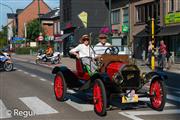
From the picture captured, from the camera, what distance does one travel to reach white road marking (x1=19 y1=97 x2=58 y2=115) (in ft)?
32.5

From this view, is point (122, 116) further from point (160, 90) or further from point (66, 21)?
point (66, 21)

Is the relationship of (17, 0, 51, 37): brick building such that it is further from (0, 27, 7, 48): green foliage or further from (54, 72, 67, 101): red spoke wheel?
(54, 72, 67, 101): red spoke wheel

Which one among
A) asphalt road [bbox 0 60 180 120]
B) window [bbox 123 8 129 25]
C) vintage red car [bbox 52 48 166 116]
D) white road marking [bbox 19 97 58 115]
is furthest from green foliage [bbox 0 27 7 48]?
vintage red car [bbox 52 48 166 116]

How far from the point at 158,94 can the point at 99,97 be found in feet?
4.54

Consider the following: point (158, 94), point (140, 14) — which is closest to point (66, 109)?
point (158, 94)

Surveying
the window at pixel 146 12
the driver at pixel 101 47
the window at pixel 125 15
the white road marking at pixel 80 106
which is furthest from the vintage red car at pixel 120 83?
the window at pixel 125 15

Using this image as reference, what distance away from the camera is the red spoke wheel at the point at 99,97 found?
9143 millimetres

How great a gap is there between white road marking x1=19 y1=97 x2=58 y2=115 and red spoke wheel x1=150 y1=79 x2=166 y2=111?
2.20 metres

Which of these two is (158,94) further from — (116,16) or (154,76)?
(116,16)

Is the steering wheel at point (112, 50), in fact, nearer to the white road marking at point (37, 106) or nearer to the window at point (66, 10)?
the white road marking at point (37, 106)

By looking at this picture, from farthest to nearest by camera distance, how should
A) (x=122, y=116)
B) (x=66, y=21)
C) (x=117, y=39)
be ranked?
(x=66, y=21) → (x=117, y=39) → (x=122, y=116)

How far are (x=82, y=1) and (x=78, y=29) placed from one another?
14.6ft

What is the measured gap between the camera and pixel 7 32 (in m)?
120

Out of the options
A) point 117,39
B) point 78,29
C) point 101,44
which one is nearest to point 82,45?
point 101,44
